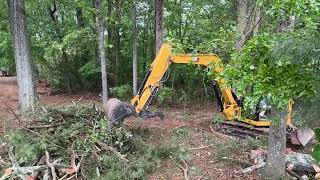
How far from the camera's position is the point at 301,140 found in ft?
26.1

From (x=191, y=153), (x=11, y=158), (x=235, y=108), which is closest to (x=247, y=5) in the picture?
(x=235, y=108)

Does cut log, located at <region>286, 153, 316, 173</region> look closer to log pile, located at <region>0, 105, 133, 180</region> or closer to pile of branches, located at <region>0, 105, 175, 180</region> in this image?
pile of branches, located at <region>0, 105, 175, 180</region>

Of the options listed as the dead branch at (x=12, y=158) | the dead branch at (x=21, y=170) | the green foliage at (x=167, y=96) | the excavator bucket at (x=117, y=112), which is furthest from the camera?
the green foliage at (x=167, y=96)

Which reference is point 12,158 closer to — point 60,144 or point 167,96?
point 60,144

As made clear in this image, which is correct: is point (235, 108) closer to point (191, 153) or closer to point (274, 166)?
point (191, 153)

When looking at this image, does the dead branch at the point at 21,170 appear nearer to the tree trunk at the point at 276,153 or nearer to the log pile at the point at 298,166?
the log pile at the point at 298,166

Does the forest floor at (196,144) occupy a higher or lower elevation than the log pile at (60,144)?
lower

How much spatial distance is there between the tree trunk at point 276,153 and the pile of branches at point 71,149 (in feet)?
6.62

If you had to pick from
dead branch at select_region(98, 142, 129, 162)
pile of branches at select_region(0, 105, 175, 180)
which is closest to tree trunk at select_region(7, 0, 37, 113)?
pile of branches at select_region(0, 105, 175, 180)

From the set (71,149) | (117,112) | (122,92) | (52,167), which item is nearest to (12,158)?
(52,167)

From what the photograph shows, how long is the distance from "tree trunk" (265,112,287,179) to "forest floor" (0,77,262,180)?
397mm

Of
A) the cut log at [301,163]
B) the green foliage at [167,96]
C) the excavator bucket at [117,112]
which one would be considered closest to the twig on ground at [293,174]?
the cut log at [301,163]

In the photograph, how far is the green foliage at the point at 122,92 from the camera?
13036 millimetres

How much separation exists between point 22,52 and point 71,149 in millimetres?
3613
